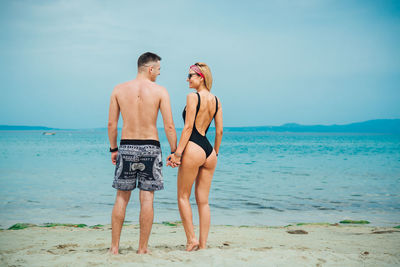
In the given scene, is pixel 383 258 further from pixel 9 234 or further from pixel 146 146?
pixel 9 234

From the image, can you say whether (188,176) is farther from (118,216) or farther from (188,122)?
(118,216)

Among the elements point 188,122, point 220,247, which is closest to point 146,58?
point 188,122

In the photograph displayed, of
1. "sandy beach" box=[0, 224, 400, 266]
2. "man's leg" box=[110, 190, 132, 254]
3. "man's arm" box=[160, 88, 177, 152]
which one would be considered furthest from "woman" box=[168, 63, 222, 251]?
"man's leg" box=[110, 190, 132, 254]

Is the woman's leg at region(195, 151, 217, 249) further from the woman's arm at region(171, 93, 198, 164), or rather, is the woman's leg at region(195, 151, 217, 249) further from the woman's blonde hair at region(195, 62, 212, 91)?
the woman's blonde hair at region(195, 62, 212, 91)

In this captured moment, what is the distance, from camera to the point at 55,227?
7797mm

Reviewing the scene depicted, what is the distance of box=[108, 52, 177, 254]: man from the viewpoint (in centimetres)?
452

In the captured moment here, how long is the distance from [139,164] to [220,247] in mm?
1981

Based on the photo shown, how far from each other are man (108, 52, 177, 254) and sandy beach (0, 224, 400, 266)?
503 millimetres

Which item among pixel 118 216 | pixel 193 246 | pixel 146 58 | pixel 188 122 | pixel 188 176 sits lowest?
pixel 193 246

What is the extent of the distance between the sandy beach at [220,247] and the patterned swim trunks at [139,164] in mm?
849

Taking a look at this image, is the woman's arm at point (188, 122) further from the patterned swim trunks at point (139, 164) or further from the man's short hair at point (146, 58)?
the man's short hair at point (146, 58)

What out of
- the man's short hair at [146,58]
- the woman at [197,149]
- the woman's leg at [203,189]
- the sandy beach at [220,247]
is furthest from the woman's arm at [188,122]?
the sandy beach at [220,247]

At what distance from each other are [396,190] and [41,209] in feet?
42.2

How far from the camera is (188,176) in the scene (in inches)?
190
